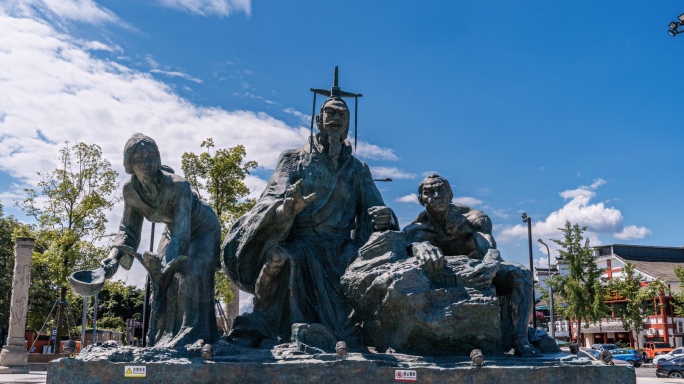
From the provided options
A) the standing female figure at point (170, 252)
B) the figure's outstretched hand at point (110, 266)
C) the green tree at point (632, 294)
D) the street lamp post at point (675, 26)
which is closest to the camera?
the figure's outstretched hand at point (110, 266)

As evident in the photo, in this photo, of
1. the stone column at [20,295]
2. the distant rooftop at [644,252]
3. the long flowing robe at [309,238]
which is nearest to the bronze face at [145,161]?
the long flowing robe at [309,238]

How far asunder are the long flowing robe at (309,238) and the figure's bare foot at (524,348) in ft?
4.63

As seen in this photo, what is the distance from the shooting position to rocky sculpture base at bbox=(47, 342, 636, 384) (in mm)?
4430

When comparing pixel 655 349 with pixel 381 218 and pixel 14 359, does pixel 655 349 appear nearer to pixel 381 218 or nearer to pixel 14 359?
pixel 14 359

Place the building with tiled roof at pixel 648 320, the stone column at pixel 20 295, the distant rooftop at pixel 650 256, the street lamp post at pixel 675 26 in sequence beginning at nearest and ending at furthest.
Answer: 1. the street lamp post at pixel 675 26
2. the stone column at pixel 20 295
3. the building with tiled roof at pixel 648 320
4. the distant rooftop at pixel 650 256

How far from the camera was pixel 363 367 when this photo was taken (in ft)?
15.0

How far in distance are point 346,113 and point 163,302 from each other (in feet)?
8.10

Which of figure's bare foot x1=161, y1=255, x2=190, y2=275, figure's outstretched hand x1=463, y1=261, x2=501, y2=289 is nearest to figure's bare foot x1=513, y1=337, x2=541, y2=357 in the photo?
figure's outstretched hand x1=463, y1=261, x2=501, y2=289

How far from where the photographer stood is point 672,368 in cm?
2005

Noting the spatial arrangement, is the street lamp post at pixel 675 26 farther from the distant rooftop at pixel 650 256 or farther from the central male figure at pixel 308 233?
the distant rooftop at pixel 650 256

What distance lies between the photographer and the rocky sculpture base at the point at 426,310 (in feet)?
16.1

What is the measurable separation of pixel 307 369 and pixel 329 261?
59.6 inches

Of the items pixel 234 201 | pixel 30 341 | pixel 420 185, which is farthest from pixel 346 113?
pixel 30 341

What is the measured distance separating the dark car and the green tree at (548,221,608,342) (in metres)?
8.06
